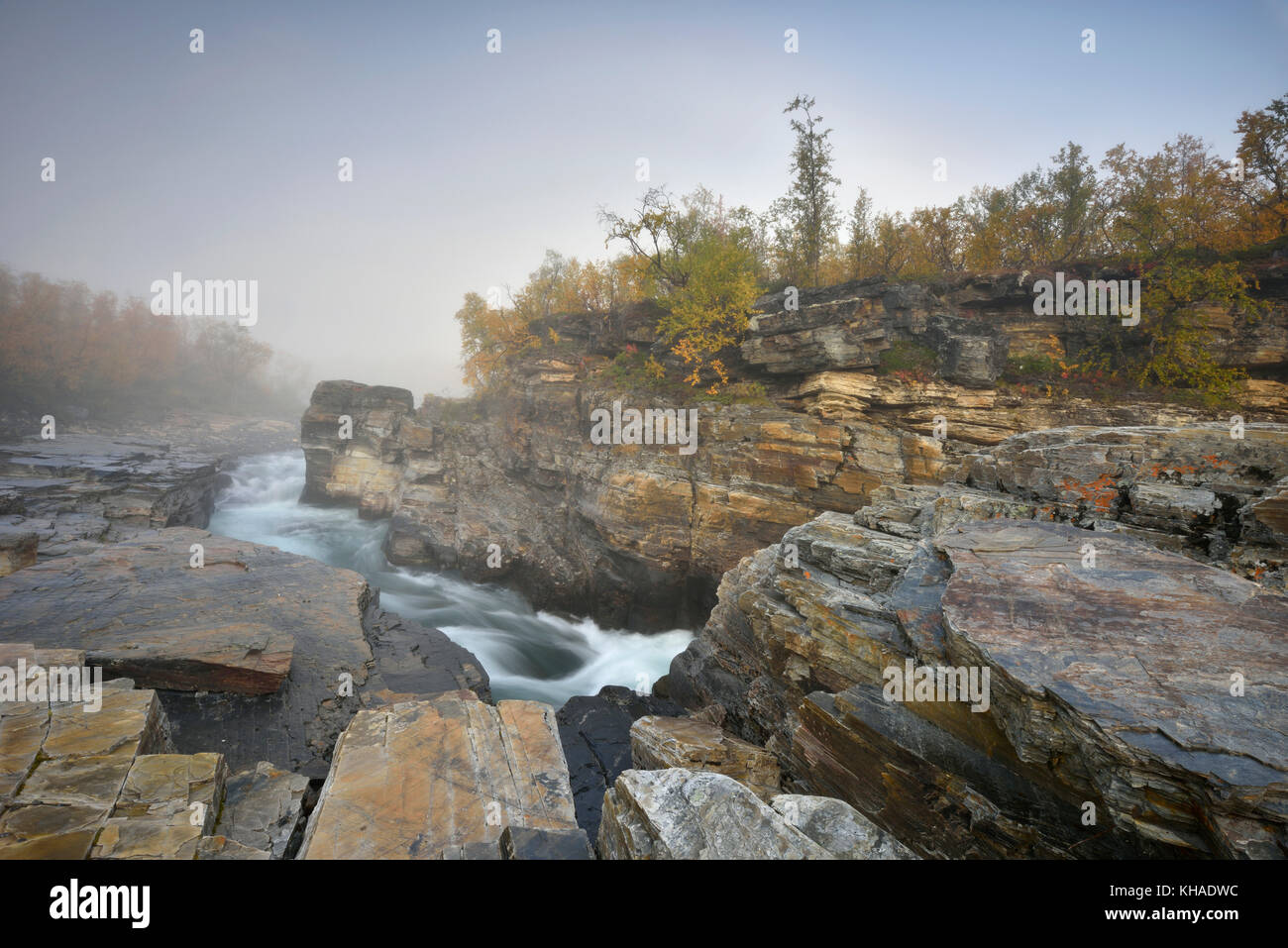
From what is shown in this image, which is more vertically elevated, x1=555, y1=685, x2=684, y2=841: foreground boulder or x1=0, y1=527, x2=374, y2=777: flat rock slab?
x1=0, y1=527, x2=374, y2=777: flat rock slab

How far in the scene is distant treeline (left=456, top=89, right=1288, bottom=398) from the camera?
1611 cm

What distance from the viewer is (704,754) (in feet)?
25.5

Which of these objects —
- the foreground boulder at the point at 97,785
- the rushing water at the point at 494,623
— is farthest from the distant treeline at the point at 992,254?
the foreground boulder at the point at 97,785

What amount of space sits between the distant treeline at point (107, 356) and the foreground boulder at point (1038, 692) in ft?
193

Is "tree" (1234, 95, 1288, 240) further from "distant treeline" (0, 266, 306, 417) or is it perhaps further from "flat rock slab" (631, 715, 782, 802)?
"distant treeline" (0, 266, 306, 417)

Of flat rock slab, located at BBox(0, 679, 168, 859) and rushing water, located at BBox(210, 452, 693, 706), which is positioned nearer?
flat rock slab, located at BBox(0, 679, 168, 859)

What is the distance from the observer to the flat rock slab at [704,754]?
293 inches

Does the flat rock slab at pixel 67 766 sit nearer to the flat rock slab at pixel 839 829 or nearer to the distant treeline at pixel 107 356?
the flat rock slab at pixel 839 829

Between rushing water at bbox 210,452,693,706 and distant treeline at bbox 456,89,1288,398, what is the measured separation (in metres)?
11.6

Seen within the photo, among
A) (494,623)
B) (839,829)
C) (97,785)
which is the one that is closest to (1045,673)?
(839,829)

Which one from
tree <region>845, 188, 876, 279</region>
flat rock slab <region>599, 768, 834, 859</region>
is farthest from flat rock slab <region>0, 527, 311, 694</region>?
tree <region>845, 188, 876, 279</region>

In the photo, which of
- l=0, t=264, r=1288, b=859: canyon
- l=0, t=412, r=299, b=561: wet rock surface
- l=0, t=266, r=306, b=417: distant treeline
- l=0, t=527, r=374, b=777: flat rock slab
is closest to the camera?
l=0, t=264, r=1288, b=859: canyon

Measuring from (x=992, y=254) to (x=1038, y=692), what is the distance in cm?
2697
